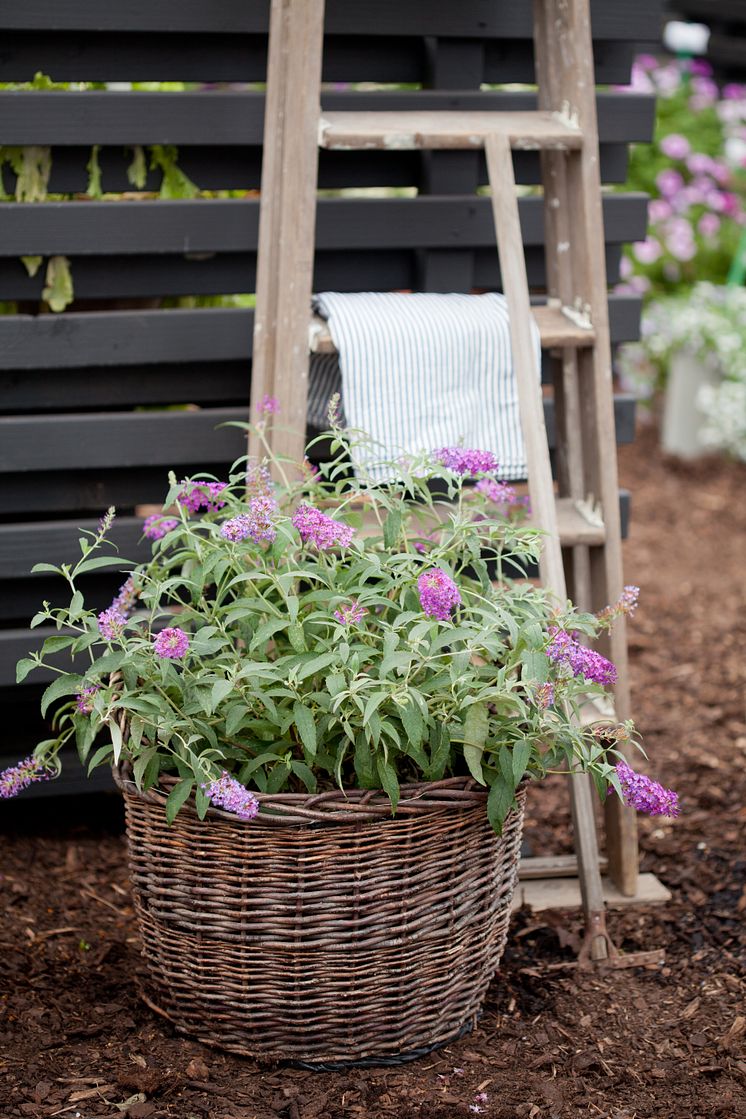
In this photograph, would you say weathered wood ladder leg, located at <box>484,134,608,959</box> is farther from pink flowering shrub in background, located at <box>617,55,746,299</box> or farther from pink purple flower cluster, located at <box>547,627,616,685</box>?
pink flowering shrub in background, located at <box>617,55,746,299</box>

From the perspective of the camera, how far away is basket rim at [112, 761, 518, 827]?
5.66 ft

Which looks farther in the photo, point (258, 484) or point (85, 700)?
point (258, 484)

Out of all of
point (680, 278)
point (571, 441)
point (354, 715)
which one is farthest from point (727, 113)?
point (354, 715)

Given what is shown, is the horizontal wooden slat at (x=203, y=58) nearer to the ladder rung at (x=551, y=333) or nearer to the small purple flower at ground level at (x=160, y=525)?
the ladder rung at (x=551, y=333)

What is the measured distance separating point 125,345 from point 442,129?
0.73 metres

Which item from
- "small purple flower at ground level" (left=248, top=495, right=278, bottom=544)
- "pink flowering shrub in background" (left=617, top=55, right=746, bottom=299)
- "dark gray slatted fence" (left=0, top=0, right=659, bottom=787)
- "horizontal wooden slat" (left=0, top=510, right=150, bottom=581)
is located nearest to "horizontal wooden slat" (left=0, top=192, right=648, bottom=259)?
"dark gray slatted fence" (left=0, top=0, right=659, bottom=787)

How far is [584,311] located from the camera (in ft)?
7.72

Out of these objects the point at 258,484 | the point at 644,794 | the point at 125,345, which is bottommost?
the point at 644,794

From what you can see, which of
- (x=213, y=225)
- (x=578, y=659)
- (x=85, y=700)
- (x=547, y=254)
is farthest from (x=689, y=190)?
(x=85, y=700)

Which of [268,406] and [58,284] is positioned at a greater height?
[58,284]

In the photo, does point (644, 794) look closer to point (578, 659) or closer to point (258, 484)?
point (578, 659)

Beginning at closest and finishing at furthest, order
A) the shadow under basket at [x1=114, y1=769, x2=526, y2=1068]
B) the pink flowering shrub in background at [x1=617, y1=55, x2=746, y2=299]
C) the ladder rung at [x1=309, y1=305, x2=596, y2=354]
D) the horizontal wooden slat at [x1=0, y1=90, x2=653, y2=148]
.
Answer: the shadow under basket at [x1=114, y1=769, x2=526, y2=1068]
the ladder rung at [x1=309, y1=305, x2=596, y2=354]
the horizontal wooden slat at [x1=0, y1=90, x2=653, y2=148]
the pink flowering shrub in background at [x1=617, y1=55, x2=746, y2=299]

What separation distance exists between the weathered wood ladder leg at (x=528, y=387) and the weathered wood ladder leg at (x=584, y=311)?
0.51 feet

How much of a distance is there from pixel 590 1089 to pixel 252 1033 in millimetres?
505
